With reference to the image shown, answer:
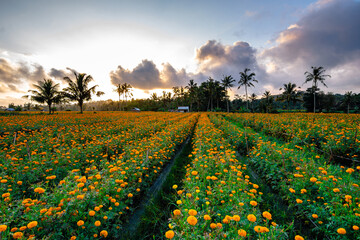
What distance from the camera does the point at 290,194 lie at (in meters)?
3.23

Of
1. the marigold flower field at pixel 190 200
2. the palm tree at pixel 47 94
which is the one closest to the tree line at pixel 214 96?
the palm tree at pixel 47 94

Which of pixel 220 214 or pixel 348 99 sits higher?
pixel 348 99

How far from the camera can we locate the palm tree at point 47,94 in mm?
23183

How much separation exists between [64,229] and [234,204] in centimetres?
240

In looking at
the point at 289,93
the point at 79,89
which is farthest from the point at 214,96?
the point at 79,89

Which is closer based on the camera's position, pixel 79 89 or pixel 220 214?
pixel 220 214

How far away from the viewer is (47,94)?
24.2 m

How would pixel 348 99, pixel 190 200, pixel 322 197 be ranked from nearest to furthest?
pixel 190 200 → pixel 322 197 → pixel 348 99

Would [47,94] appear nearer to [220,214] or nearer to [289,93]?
[220,214]

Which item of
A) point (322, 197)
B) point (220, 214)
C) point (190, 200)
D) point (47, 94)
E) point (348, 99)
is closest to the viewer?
point (220, 214)

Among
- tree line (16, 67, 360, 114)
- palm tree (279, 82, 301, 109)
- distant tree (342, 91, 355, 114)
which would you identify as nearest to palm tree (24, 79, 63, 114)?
tree line (16, 67, 360, 114)

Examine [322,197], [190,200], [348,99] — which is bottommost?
[322,197]

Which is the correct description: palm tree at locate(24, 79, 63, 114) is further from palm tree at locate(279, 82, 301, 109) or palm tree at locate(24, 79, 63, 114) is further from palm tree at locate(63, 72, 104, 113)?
palm tree at locate(279, 82, 301, 109)

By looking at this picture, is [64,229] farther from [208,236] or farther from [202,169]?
[202,169]
